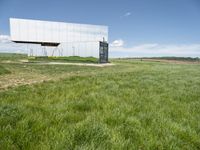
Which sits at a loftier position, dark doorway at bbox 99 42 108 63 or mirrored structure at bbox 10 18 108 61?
mirrored structure at bbox 10 18 108 61

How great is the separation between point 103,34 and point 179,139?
156 ft

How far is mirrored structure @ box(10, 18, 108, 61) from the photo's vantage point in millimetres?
41281

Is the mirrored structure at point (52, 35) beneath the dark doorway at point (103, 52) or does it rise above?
above

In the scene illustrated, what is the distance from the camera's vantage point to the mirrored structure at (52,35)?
4128 cm

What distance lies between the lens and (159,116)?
421 cm

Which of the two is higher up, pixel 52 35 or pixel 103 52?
pixel 52 35

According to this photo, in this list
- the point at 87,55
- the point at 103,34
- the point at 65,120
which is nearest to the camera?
the point at 65,120

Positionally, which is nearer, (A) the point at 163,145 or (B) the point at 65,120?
(A) the point at 163,145

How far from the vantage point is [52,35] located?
44156mm

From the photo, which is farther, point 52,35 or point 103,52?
point 52,35

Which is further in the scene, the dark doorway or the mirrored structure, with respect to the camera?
the mirrored structure

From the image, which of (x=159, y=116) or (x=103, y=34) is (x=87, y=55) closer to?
(x=103, y=34)

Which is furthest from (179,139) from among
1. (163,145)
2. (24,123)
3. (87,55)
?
(87,55)

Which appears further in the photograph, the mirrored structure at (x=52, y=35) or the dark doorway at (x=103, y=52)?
the mirrored structure at (x=52, y=35)
